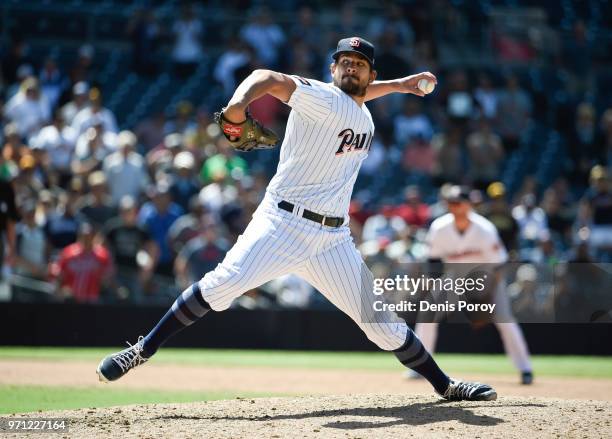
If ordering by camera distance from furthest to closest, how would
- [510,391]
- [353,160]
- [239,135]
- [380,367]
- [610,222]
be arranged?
[610,222] → [380,367] → [510,391] → [353,160] → [239,135]

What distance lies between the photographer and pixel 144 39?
1598 cm

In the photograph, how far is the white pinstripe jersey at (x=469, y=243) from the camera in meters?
9.64

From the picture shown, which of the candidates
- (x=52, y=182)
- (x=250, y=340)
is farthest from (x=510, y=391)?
(x=52, y=182)

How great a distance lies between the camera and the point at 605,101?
60.5 feet

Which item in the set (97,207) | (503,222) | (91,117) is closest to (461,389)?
(503,222)

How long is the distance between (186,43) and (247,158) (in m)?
2.18

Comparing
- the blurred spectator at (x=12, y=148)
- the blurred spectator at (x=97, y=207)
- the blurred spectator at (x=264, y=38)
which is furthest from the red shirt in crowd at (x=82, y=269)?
the blurred spectator at (x=264, y=38)

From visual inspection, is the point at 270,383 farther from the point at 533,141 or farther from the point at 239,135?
the point at 533,141

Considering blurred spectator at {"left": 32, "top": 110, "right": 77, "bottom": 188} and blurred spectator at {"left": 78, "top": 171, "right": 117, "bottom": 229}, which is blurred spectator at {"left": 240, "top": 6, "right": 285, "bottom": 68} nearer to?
blurred spectator at {"left": 32, "top": 110, "right": 77, "bottom": 188}

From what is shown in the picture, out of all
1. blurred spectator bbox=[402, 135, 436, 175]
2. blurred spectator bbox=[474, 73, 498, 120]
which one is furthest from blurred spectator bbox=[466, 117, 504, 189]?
blurred spectator bbox=[474, 73, 498, 120]

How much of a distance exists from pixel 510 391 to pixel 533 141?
9.94 metres

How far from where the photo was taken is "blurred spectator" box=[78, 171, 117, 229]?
12.8 m

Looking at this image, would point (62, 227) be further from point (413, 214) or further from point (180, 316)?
point (180, 316)

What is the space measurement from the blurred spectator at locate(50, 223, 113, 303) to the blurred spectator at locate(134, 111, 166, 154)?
122 inches
